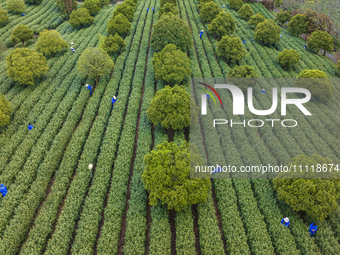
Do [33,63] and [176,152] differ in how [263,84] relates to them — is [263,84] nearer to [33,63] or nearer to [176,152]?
[176,152]

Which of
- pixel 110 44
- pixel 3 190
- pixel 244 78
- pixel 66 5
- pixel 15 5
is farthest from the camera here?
pixel 15 5

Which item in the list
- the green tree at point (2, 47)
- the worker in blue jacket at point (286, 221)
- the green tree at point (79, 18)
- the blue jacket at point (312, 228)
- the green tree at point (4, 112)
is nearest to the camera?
the blue jacket at point (312, 228)

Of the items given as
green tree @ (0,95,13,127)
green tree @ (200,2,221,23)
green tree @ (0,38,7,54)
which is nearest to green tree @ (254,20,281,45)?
green tree @ (200,2,221,23)

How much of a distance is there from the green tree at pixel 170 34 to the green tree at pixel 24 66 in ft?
59.8

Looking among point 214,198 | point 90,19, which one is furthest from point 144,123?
point 90,19

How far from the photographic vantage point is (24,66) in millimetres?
29344

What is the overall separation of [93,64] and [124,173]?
1780 cm

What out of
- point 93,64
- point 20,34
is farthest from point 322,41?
point 20,34

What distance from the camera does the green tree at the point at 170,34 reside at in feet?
118

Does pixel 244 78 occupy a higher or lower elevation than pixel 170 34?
lower

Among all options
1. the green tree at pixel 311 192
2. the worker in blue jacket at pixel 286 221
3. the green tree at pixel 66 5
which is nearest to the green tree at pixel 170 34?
the green tree at pixel 311 192

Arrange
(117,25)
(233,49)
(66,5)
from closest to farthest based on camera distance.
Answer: (233,49)
(117,25)
(66,5)

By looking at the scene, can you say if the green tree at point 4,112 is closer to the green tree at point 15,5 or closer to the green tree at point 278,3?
the green tree at point 15,5

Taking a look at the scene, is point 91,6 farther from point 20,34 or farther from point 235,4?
point 235,4
